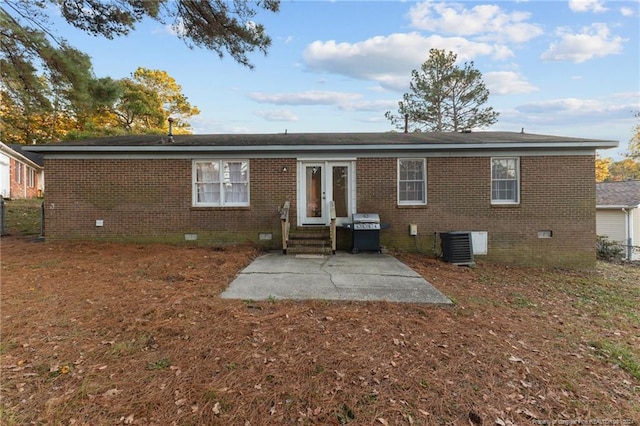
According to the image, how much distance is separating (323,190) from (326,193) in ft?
0.41

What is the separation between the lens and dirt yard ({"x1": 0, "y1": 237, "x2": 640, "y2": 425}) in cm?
269

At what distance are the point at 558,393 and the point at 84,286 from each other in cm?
652

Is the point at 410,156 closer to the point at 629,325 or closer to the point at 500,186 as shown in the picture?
the point at 500,186

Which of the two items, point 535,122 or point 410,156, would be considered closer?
point 410,156

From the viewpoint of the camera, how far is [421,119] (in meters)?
29.5

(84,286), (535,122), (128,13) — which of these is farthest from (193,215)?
(535,122)

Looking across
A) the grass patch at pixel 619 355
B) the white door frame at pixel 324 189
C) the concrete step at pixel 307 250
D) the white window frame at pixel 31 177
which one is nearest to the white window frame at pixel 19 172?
the white window frame at pixel 31 177

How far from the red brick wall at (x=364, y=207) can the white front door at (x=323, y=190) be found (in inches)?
11.7

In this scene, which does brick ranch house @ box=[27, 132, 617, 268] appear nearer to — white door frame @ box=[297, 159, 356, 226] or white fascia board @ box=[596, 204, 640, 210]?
white door frame @ box=[297, 159, 356, 226]

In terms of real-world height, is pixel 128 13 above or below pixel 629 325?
above

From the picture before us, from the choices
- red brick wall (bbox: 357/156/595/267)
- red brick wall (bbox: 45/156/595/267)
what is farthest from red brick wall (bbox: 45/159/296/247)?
red brick wall (bbox: 357/156/595/267)

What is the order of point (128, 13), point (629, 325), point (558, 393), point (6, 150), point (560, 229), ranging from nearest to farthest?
1. point (558, 393)
2. point (629, 325)
3. point (128, 13)
4. point (560, 229)
5. point (6, 150)

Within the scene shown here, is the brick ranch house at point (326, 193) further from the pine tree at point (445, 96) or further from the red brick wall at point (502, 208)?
the pine tree at point (445, 96)

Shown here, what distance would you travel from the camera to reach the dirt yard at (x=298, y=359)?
2.69 m
